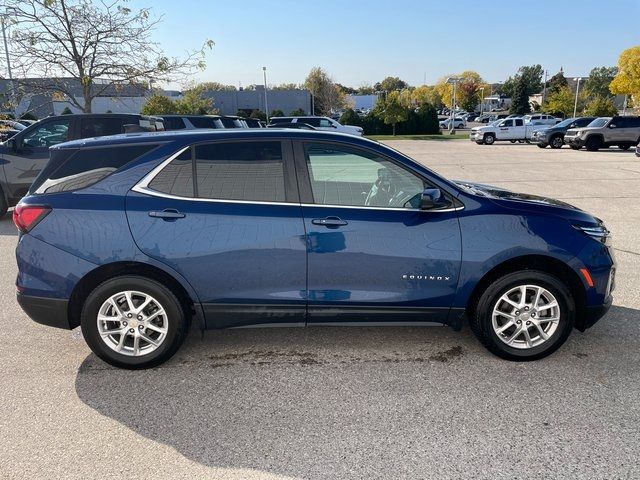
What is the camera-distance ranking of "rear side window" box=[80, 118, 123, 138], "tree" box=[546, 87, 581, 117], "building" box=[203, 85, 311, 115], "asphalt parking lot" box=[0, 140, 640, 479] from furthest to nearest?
1. "building" box=[203, 85, 311, 115]
2. "tree" box=[546, 87, 581, 117]
3. "rear side window" box=[80, 118, 123, 138]
4. "asphalt parking lot" box=[0, 140, 640, 479]

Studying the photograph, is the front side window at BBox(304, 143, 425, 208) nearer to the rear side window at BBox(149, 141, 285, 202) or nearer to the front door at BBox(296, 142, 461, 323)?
the front door at BBox(296, 142, 461, 323)

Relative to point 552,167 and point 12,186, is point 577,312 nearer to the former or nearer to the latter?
point 12,186

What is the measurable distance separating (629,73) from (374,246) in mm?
55546

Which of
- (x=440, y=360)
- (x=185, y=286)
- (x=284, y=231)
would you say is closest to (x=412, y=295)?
(x=440, y=360)

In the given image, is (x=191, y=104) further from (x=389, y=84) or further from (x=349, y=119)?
(x=389, y=84)

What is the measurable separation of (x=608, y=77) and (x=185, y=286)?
11237 centimetres

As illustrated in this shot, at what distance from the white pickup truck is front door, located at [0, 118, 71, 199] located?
29480 mm

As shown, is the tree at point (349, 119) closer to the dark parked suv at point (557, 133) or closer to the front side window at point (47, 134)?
the dark parked suv at point (557, 133)

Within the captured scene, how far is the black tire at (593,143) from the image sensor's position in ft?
80.9

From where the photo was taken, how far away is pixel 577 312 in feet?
11.9

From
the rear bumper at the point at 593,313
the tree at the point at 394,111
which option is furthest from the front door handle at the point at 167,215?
the tree at the point at 394,111

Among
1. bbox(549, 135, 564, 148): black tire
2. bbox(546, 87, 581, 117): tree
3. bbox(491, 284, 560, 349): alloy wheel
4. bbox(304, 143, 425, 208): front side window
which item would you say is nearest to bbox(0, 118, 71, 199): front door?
bbox(304, 143, 425, 208): front side window

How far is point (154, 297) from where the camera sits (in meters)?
3.39

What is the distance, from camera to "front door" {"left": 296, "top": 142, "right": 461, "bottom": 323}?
334 cm
